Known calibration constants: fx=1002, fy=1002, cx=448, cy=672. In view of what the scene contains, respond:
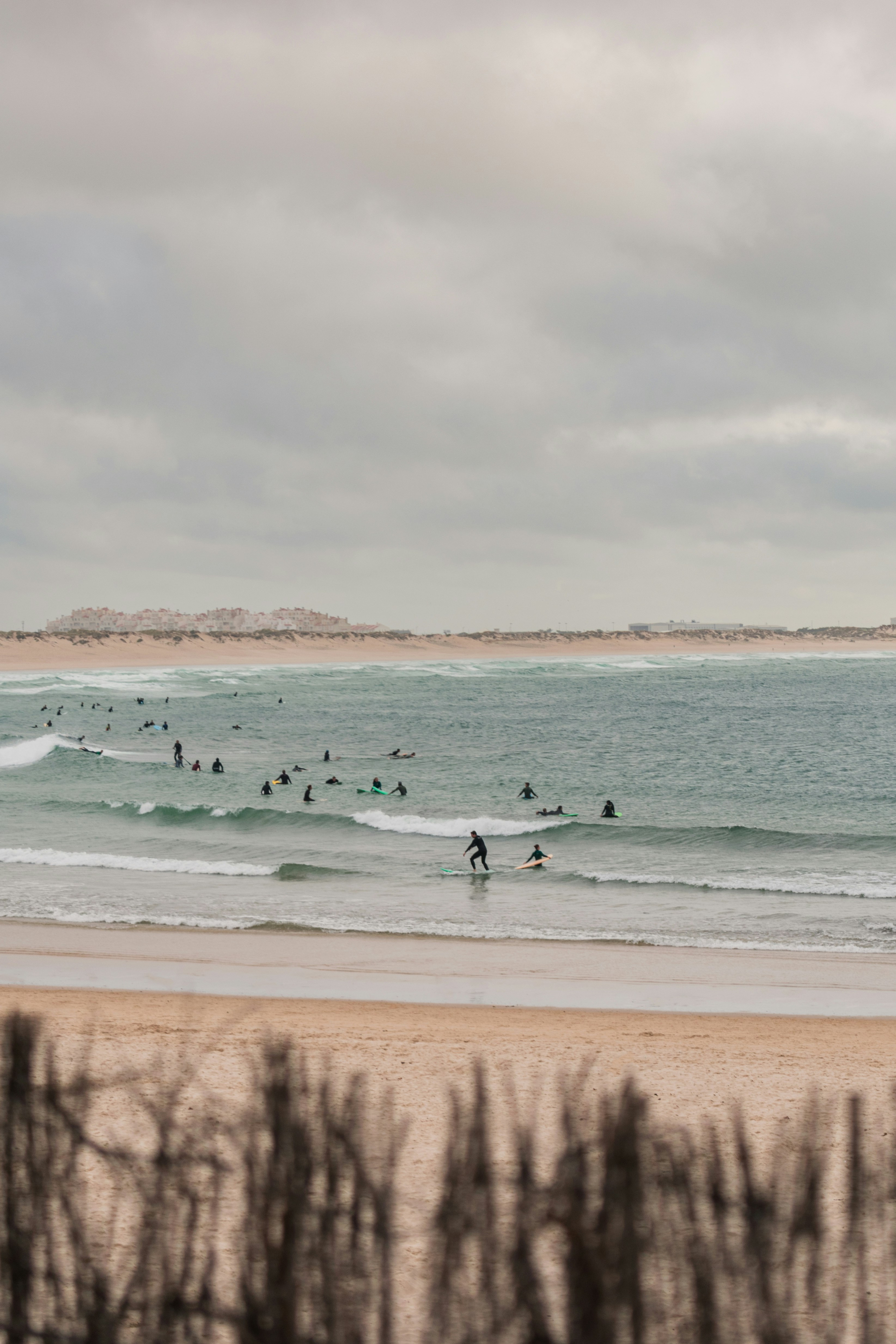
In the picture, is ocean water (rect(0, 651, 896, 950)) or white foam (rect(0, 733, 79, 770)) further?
white foam (rect(0, 733, 79, 770))

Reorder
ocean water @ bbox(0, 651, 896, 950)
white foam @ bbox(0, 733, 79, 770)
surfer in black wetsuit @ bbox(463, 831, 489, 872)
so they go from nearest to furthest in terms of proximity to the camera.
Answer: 1. ocean water @ bbox(0, 651, 896, 950)
2. surfer in black wetsuit @ bbox(463, 831, 489, 872)
3. white foam @ bbox(0, 733, 79, 770)

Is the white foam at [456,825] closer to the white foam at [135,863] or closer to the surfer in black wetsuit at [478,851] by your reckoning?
the surfer in black wetsuit at [478,851]

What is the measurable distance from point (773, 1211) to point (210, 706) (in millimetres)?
81051

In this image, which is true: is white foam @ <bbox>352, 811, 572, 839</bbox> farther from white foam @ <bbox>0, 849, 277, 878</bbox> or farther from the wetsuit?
white foam @ <bbox>0, 849, 277, 878</bbox>

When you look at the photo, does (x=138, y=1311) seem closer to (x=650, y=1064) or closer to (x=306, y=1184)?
(x=306, y=1184)

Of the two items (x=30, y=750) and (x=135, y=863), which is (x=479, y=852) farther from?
(x=30, y=750)

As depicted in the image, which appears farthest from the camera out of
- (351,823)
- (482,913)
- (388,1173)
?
(351,823)

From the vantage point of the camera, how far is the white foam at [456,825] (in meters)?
30.2

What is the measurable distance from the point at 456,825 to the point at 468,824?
418 mm

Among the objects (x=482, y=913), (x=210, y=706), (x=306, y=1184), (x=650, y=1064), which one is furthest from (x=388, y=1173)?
(x=210, y=706)

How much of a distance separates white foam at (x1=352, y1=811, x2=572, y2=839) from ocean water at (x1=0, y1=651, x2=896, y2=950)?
154mm

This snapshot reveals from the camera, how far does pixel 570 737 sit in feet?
195

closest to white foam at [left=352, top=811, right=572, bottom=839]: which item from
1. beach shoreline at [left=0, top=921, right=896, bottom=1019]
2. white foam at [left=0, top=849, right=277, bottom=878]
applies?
white foam at [left=0, top=849, right=277, bottom=878]

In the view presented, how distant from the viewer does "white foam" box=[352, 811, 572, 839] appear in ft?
98.9
